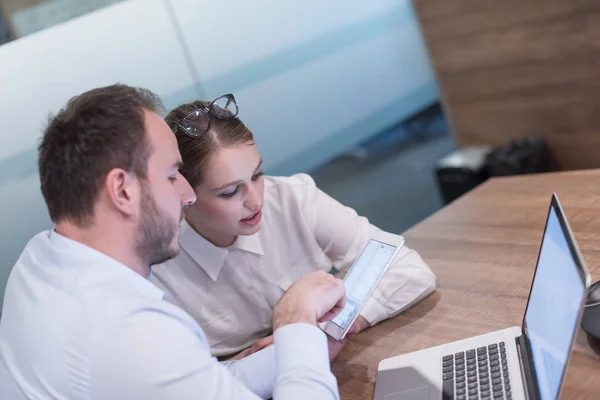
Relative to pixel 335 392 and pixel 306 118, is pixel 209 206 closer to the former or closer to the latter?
pixel 335 392

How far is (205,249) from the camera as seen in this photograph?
1.64m

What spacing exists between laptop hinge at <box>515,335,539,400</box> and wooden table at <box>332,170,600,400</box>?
0.16 ft

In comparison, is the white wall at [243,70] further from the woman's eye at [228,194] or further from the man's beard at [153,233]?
the man's beard at [153,233]

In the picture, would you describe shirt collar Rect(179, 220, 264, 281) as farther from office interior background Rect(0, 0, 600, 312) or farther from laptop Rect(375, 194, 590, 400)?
office interior background Rect(0, 0, 600, 312)

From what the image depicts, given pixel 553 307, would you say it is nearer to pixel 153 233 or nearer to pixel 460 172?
pixel 153 233

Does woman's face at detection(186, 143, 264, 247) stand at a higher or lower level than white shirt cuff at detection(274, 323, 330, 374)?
higher

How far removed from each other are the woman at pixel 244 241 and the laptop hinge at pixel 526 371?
367 millimetres

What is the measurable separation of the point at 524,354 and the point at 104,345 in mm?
635

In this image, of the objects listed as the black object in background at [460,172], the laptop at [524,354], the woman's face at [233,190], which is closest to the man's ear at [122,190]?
the woman's face at [233,190]

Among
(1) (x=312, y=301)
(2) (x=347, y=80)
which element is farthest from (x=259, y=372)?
(2) (x=347, y=80)

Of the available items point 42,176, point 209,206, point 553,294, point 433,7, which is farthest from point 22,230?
point 433,7

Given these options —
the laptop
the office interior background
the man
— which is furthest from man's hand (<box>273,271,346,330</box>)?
the office interior background

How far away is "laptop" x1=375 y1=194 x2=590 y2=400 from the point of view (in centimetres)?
95

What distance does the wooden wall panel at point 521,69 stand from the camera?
2.97m
